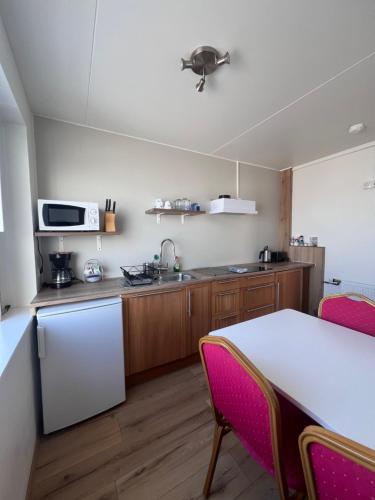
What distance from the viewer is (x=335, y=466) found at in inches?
18.5

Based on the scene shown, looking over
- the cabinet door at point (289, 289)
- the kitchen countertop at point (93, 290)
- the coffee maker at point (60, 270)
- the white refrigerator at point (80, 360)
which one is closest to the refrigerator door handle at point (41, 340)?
the white refrigerator at point (80, 360)

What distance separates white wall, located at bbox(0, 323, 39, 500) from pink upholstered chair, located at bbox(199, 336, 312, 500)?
0.84m

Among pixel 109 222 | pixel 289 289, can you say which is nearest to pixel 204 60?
pixel 109 222

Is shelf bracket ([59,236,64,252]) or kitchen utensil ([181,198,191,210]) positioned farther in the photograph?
kitchen utensil ([181,198,191,210])

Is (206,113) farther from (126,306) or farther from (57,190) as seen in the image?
(126,306)

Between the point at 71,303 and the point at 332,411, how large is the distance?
1.56 m

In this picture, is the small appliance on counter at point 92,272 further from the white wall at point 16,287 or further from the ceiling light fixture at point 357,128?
the ceiling light fixture at point 357,128

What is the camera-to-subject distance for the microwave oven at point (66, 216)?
1594 mm

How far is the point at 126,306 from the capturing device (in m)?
1.72

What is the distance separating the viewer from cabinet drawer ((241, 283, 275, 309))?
2.44m

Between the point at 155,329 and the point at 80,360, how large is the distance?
62 centimetres

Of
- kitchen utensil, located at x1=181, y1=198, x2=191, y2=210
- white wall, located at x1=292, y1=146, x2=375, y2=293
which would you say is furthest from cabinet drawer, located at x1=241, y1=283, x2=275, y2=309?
kitchen utensil, located at x1=181, y1=198, x2=191, y2=210

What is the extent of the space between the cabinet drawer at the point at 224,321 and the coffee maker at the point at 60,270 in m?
1.48

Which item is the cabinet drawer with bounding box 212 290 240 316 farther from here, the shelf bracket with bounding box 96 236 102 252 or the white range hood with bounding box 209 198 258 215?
the shelf bracket with bounding box 96 236 102 252
